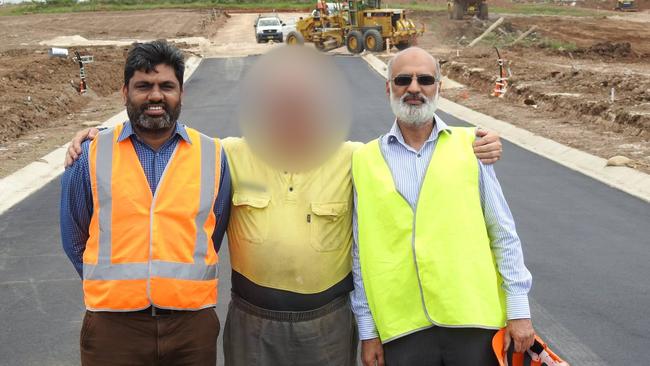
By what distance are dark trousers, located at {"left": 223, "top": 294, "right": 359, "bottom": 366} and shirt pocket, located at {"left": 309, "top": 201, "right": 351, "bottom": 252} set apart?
0.30 m

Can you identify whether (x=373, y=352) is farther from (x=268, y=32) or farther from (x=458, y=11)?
(x=458, y=11)

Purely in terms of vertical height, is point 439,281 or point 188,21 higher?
point 439,281

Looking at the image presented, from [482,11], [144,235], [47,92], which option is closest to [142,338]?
[144,235]

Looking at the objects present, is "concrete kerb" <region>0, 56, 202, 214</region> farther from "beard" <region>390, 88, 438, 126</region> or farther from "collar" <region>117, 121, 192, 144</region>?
"beard" <region>390, 88, 438, 126</region>

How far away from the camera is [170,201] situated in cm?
320

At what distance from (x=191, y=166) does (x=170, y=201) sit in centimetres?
20

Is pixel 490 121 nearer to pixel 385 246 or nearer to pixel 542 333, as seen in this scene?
pixel 542 333

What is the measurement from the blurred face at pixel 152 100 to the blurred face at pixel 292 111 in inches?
15.1

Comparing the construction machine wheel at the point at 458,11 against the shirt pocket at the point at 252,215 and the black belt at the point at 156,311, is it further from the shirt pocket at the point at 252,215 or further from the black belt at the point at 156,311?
the black belt at the point at 156,311

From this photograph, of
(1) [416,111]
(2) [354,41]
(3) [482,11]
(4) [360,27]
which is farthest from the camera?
(3) [482,11]

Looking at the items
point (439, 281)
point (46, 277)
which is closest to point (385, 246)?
point (439, 281)

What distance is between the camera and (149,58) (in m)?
3.27

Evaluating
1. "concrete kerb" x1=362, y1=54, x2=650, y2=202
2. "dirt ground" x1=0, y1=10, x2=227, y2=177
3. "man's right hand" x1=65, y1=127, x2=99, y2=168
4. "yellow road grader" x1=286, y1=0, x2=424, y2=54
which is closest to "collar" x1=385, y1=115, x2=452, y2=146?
"man's right hand" x1=65, y1=127, x2=99, y2=168

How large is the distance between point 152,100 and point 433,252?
137 cm
